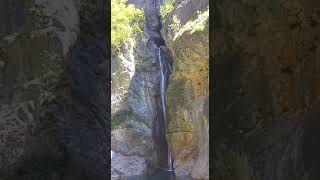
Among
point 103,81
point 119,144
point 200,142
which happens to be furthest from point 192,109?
point 103,81

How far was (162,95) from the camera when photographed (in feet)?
53.4

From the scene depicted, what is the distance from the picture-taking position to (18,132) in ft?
6.40

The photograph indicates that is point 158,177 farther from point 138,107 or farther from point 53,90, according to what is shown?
point 53,90

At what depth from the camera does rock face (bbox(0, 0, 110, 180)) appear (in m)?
1.94

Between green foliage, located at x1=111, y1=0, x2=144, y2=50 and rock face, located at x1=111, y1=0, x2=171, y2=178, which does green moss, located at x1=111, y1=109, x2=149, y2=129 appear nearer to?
rock face, located at x1=111, y1=0, x2=171, y2=178

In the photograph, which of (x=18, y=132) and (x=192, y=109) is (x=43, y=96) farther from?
(x=192, y=109)

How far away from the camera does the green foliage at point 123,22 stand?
15.0 m

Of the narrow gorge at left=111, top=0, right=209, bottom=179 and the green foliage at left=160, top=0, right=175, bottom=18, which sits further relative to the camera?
the green foliage at left=160, top=0, right=175, bottom=18
